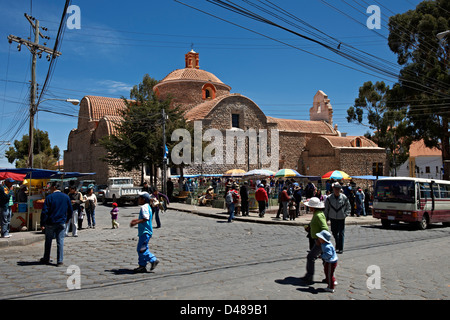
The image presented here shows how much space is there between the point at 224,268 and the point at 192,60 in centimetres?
4356

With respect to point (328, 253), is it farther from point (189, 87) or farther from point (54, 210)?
point (189, 87)

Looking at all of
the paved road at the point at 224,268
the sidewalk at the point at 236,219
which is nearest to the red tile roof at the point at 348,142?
the sidewalk at the point at 236,219

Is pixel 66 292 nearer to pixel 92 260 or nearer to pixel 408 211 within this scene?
pixel 92 260

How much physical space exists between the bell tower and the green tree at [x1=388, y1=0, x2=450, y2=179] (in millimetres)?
23848

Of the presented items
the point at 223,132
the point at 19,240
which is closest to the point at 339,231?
the point at 19,240

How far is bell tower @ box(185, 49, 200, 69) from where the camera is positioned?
47531 millimetres

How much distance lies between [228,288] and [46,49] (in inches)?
782

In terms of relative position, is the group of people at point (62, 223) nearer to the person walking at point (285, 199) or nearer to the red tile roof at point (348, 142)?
Result: the person walking at point (285, 199)

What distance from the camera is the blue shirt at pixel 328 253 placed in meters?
5.41

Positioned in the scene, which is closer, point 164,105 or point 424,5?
point 164,105

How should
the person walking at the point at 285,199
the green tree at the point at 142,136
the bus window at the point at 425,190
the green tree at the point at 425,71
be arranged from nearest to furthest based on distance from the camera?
the bus window at the point at 425,190, the person walking at the point at 285,199, the green tree at the point at 142,136, the green tree at the point at 425,71

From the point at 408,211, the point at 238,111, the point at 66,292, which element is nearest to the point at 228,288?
the point at 66,292

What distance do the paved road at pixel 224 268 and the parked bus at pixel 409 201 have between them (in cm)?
208
